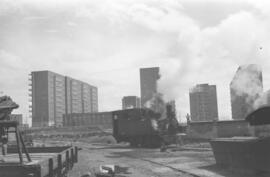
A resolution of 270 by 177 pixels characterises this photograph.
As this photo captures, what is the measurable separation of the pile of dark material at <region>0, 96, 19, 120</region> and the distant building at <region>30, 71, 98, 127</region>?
398 feet

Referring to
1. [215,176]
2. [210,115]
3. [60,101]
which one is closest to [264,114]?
[215,176]

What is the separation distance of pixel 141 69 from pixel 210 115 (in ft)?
59.6

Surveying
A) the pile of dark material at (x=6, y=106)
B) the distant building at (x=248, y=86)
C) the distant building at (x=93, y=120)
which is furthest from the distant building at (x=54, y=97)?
the pile of dark material at (x=6, y=106)

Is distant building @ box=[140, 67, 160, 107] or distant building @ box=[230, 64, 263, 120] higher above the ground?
distant building @ box=[140, 67, 160, 107]

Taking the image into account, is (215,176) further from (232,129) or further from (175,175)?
(232,129)

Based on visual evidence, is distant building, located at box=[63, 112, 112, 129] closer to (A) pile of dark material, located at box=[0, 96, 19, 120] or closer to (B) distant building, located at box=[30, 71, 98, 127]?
(B) distant building, located at box=[30, 71, 98, 127]

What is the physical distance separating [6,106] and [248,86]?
1758cm

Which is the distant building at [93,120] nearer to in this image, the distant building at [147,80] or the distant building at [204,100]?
the distant building at [204,100]

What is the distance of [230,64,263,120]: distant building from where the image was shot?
850 inches

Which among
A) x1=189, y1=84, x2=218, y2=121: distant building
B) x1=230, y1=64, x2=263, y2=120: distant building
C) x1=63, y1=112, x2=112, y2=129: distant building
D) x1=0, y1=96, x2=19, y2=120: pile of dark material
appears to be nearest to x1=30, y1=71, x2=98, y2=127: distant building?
x1=63, y1=112, x2=112, y2=129: distant building

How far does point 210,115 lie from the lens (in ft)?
207

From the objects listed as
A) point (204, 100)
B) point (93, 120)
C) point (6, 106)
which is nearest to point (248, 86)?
point (6, 106)

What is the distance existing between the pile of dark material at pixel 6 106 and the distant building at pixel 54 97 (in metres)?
121

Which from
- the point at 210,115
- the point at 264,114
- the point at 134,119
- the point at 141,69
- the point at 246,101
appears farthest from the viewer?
the point at 210,115
